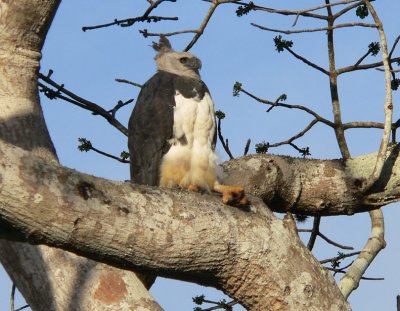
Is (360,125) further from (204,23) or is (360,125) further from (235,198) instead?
(235,198)

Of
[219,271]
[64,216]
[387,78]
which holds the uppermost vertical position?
[387,78]

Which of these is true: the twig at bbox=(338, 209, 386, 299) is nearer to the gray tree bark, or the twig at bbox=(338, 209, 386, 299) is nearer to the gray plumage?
the gray tree bark

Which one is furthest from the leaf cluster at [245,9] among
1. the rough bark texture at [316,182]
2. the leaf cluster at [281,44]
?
the rough bark texture at [316,182]

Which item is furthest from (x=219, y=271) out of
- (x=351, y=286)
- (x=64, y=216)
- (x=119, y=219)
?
(x=351, y=286)

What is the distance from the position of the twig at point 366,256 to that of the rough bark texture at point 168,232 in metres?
1.57

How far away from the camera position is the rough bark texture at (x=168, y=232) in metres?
2.86

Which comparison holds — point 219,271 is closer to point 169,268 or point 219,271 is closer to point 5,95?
point 169,268

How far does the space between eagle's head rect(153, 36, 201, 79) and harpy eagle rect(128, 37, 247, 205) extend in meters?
0.53

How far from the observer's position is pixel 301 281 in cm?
355

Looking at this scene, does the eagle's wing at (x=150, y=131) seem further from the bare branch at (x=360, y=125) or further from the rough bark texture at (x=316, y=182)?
the bare branch at (x=360, y=125)

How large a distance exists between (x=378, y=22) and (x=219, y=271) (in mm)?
2116

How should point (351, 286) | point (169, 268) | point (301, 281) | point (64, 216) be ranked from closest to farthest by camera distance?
point (64, 216) → point (169, 268) → point (301, 281) → point (351, 286)

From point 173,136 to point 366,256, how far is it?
4.93 ft

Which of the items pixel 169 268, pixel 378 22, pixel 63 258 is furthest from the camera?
pixel 378 22
